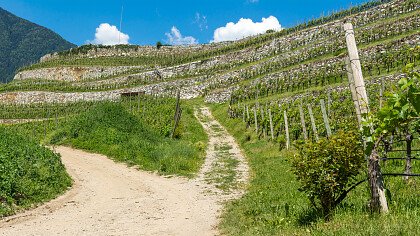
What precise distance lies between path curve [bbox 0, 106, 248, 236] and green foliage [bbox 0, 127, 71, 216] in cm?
45

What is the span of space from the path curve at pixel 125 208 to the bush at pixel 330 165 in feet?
9.88

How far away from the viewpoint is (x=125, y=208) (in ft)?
38.4

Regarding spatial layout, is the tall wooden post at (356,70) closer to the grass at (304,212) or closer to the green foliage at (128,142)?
the grass at (304,212)

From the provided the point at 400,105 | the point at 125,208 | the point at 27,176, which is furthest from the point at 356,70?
the point at 27,176

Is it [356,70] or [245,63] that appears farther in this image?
[245,63]

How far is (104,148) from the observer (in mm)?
23125

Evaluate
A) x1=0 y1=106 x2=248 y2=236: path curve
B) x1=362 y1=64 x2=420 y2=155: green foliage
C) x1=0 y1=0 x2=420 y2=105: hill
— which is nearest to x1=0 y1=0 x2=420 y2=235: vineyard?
x1=362 y1=64 x2=420 y2=155: green foliage

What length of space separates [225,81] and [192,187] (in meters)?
48.2

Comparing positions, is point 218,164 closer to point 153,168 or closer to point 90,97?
point 153,168

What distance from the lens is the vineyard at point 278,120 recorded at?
6.74 m

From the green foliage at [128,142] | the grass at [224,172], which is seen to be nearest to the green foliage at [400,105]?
the grass at [224,172]

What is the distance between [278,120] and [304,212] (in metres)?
19.4

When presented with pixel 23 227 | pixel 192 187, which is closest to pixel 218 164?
pixel 192 187

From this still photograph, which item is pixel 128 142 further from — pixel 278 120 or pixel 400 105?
pixel 400 105
